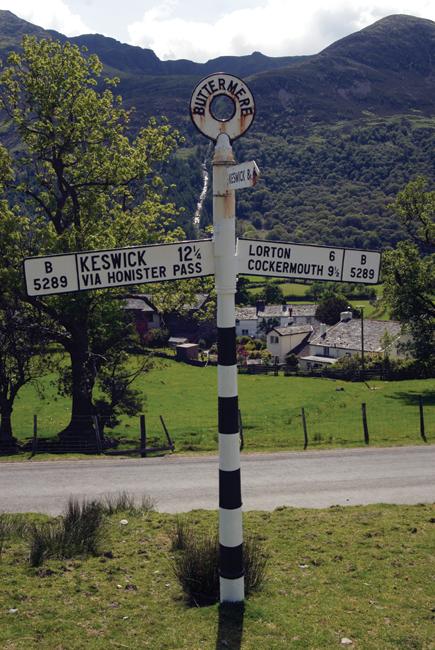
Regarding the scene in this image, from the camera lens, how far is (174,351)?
67.3 metres

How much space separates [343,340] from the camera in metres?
65.1

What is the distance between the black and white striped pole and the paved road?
6.02m

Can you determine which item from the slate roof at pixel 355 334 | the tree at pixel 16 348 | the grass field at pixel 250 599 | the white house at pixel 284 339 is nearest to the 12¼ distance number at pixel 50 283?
Result: the grass field at pixel 250 599

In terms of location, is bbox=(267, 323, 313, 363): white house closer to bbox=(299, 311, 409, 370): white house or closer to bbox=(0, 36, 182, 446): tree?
bbox=(299, 311, 409, 370): white house

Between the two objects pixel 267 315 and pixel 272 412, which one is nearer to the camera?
pixel 272 412

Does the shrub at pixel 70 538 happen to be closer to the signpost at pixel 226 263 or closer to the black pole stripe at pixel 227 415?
the signpost at pixel 226 263

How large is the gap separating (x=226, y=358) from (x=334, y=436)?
1713 cm

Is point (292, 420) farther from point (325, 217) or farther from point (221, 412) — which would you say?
point (325, 217)

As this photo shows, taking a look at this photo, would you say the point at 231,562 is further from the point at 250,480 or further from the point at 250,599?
the point at 250,480

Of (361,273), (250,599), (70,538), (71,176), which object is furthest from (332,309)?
(250,599)

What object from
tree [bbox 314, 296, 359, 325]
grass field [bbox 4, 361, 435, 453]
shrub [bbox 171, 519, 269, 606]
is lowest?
grass field [bbox 4, 361, 435, 453]

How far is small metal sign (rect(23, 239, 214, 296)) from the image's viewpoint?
438 cm

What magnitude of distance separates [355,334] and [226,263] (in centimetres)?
6231

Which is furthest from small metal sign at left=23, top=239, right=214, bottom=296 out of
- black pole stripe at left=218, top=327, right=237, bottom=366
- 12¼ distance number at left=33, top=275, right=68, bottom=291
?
black pole stripe at left=218, top=327, right=237, bottom=366
